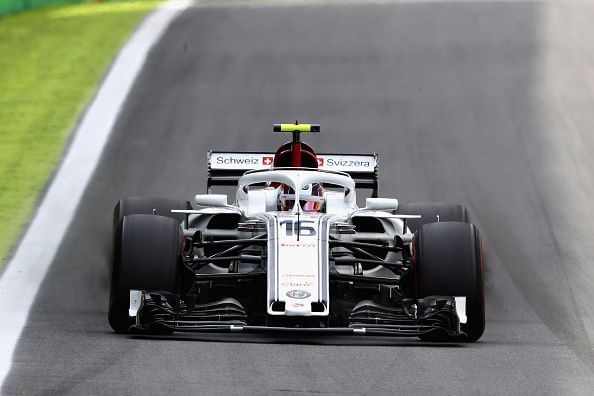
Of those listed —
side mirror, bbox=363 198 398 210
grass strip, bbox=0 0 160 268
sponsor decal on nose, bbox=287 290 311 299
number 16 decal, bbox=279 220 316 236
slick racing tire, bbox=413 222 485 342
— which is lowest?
sponsor decal on nose, bbox=287 290 311 299

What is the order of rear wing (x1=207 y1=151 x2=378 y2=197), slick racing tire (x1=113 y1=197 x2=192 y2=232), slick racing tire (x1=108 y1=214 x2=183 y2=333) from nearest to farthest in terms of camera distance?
slick racing tire (x1=108 y1=214 x2=183 y2=333) < slick racing tire (x1=113 y1=197 x2=192 y2=232) < rear wing (x1=207 y1=151 x2=378 y2=197)

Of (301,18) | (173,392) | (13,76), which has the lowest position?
(173,392)

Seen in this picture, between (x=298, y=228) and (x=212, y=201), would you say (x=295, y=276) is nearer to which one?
(x=298, y=228)

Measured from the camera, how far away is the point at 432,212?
15.4 meters

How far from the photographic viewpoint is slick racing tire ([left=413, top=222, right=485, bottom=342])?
12156 mm

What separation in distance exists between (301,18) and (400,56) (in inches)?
124

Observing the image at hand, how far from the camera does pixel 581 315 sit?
1412 centimetres

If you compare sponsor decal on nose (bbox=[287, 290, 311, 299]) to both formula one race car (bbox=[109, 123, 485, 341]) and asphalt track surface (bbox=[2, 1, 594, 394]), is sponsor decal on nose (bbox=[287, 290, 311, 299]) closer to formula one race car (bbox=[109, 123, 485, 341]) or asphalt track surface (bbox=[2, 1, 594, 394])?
formula one race car (bbox=[109, 123, 485, 341])

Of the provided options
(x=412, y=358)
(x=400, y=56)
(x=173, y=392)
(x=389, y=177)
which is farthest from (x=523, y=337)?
(x=400, y=56)

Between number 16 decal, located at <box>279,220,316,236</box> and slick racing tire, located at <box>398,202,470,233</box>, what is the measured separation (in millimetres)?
2888

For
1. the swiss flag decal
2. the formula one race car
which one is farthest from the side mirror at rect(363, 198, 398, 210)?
the swiss flag decal

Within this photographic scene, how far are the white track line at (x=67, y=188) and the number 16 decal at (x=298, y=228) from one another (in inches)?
97.7

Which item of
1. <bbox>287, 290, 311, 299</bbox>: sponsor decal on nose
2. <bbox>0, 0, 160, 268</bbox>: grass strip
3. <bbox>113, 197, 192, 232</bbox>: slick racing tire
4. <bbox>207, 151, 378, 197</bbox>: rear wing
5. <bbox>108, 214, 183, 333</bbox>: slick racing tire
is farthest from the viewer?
<bbox>0, 0, 160, 268</bbox>: grass strip

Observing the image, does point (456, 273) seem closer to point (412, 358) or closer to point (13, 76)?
point (412, 358)
